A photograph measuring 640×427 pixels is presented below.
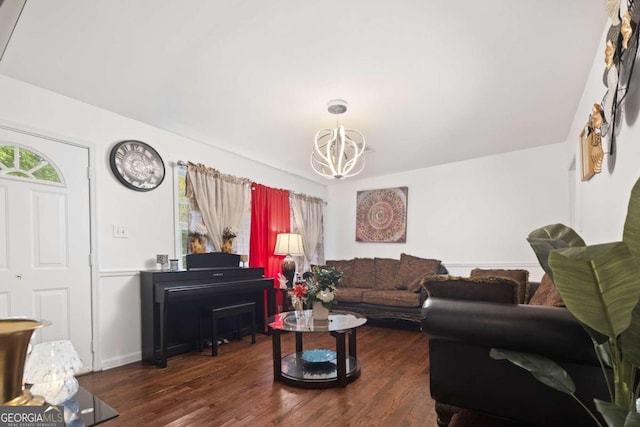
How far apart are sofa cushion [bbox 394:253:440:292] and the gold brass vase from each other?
4555 mm

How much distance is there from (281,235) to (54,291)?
2707mm

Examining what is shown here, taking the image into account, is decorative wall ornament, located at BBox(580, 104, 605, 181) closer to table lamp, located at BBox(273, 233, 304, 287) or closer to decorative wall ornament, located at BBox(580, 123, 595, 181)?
decorative wall ornament, located at BBox(580, 123, 595, 181)

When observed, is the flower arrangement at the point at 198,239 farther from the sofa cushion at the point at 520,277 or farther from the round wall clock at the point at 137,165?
the sofa cushion at the point at 520,277

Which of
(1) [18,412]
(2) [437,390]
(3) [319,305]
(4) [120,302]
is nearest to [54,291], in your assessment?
(4) [120,302]

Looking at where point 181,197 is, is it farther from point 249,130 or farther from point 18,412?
point 18,412

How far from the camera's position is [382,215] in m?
5.94

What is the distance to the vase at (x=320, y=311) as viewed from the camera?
9.89 feet

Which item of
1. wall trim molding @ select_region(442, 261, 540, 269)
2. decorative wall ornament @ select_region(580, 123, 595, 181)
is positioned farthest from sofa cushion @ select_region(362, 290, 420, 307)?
decorative wall ornament @ select_region(580, 123, 595, 181)

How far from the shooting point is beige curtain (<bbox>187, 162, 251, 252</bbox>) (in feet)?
13.0

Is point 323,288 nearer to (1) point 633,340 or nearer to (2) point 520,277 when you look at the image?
(2) point 520,277

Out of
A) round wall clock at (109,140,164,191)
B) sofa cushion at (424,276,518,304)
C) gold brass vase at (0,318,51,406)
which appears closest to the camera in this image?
gold brass vase at (0,318,51,406)

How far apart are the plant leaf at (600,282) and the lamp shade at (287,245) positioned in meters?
4.08

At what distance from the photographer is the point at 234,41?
2594mm

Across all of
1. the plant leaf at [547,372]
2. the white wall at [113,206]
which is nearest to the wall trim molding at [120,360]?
the white wall at [113,206]
